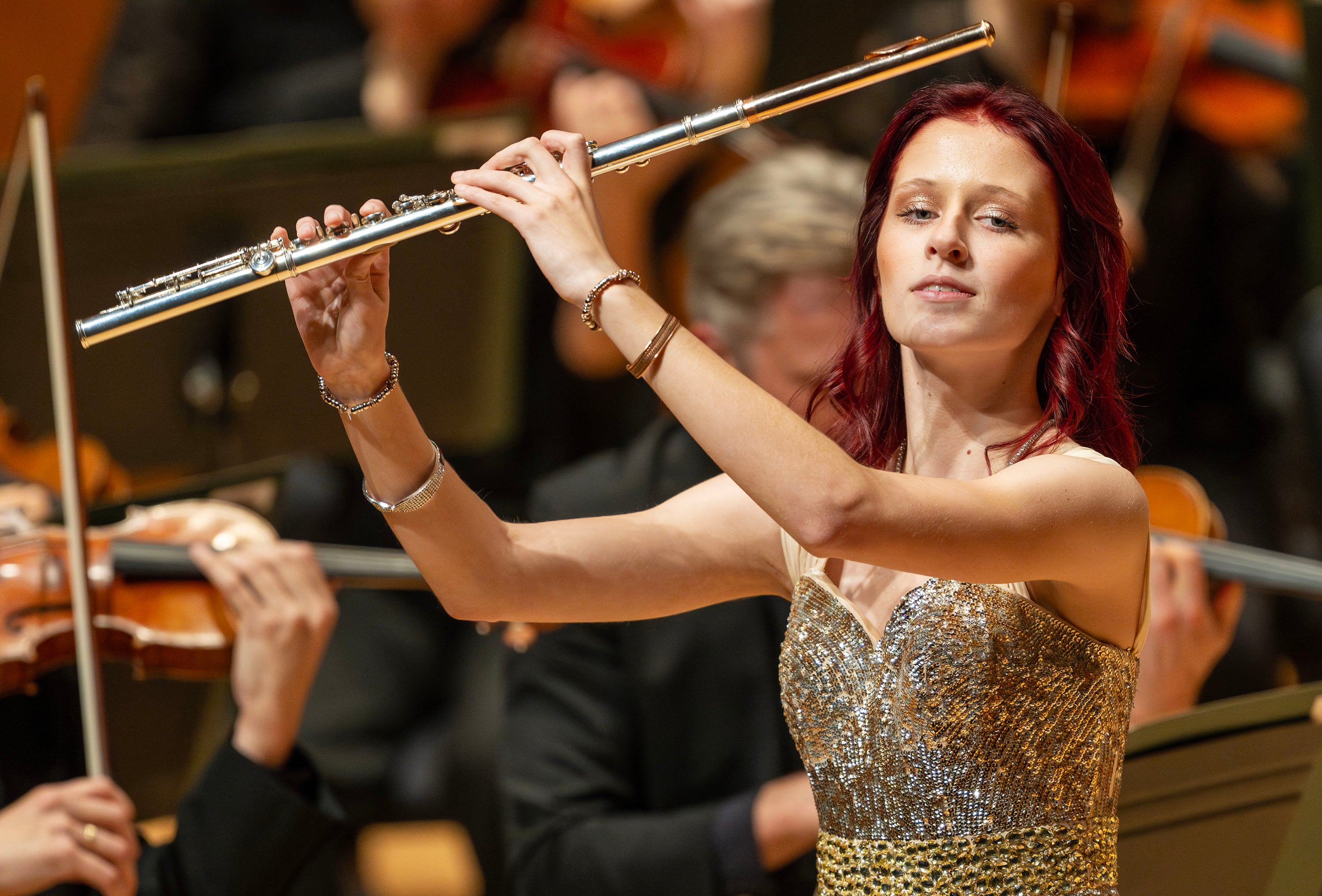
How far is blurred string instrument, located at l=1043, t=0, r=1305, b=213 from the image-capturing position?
3104 mm

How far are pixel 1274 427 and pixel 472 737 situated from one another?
1.65 metres

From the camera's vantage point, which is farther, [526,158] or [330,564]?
[330,564]

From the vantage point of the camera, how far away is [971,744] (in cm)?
128

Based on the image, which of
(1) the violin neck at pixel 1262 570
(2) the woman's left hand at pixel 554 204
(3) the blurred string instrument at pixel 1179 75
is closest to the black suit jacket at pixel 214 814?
(2) the woman's left hand at pixel 554 204

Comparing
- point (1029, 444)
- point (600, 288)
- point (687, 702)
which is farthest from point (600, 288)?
point (687, 702)

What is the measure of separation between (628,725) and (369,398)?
2.97 ft

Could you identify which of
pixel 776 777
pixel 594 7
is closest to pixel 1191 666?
pixel 776 777

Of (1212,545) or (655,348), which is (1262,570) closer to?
(1212,545)

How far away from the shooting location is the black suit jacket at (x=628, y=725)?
2061 mm

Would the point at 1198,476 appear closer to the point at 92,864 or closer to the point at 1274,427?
the point at 1274,427

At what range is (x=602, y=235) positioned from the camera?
1.21 metres

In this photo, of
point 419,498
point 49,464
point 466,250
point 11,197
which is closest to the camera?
point 419,498

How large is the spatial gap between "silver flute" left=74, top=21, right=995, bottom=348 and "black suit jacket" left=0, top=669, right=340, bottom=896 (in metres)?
0.76

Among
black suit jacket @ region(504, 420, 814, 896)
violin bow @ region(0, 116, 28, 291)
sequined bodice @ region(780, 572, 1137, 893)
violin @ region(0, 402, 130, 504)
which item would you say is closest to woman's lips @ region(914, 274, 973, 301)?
sequined bodice @ region(780, 572, 1137, 893)
